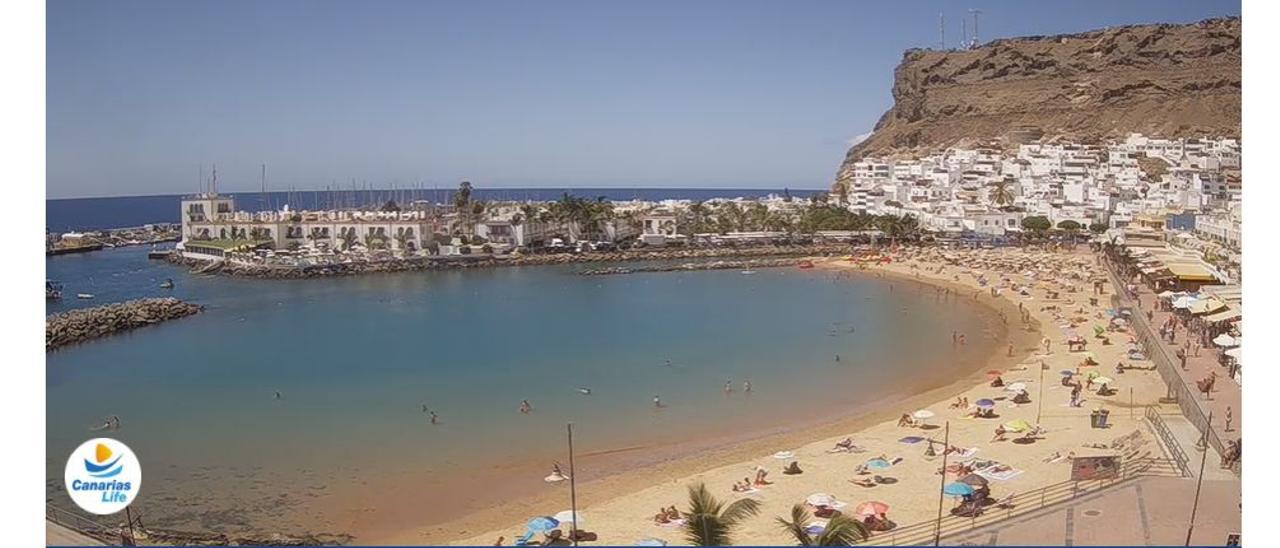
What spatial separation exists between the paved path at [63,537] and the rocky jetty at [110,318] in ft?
9.00

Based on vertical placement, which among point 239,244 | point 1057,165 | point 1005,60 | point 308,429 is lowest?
point 308,429

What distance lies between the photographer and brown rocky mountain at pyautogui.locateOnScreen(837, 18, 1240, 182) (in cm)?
3397

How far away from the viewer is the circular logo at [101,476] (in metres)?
4.95

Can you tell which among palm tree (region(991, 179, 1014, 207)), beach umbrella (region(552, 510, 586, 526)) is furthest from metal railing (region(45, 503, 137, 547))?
palm tree (region(991, 179, 1014, 207))

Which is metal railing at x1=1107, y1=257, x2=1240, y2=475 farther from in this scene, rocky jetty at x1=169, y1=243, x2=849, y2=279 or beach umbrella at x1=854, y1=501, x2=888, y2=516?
rocky jetty at x1=169, y1=243, x2=849, y2=279

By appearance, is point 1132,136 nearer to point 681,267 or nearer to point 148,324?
point 681,267

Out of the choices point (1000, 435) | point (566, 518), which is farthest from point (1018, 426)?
point (566, 518)

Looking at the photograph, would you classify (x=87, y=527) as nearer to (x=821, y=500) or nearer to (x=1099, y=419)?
(x=821, y=500)

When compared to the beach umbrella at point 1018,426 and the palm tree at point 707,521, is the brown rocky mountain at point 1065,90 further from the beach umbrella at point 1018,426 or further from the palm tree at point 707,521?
the palm tree at point 707,521

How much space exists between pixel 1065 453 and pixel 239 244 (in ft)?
77.3

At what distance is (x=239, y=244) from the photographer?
25.9m

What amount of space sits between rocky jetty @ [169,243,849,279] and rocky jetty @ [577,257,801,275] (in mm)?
1652
